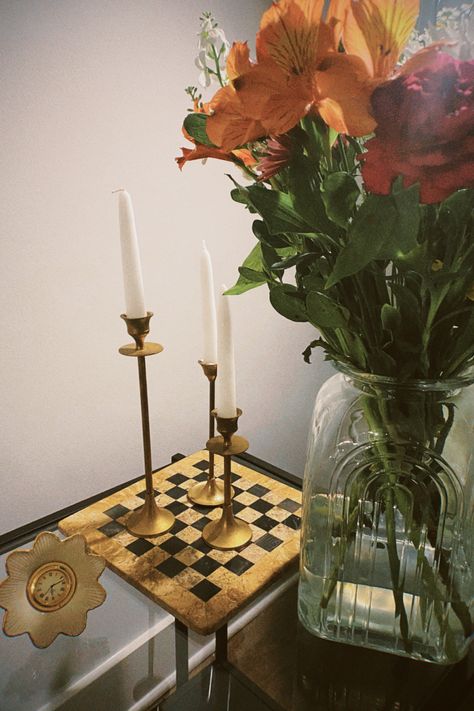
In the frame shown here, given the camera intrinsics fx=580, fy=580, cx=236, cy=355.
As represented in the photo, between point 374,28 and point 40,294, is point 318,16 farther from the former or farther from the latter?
point 40,294

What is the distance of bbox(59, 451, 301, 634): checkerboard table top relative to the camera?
2.24 feet

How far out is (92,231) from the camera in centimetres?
107

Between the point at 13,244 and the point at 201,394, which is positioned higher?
the point at 13,244

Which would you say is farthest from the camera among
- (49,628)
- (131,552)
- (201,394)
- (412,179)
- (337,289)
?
(201,394)

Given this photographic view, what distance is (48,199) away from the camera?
99cm

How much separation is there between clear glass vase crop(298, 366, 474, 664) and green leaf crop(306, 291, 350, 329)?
60mm

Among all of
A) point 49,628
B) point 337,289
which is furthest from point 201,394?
point 337,289

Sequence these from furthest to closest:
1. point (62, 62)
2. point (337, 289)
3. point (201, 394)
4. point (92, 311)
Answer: point (201, 394)
point (92, 311)
point (62, 62)
point (337, 289)

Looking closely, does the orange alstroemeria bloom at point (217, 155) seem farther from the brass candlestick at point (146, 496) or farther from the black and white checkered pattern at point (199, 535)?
the black and white checkered pattern at point (199, 535)

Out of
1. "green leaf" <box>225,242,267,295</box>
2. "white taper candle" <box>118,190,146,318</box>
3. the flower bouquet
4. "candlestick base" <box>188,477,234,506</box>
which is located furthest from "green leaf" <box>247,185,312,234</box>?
"candlestick base" <box>188,477,234,506</box>

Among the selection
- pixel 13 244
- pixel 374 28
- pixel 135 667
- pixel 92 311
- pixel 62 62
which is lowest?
pixel 135 667

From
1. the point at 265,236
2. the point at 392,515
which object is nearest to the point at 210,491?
the point at 392,515

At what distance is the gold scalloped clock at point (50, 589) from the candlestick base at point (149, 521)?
0.40ft

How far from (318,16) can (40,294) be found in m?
0.78
